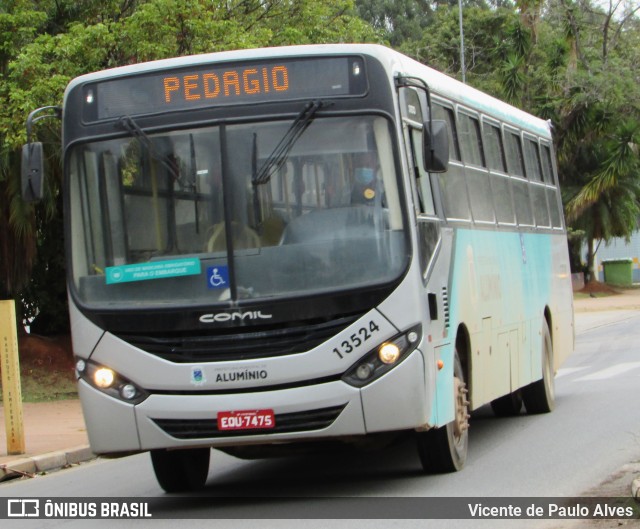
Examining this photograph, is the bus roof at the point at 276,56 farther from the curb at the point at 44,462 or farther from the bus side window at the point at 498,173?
the curb at the point at 44,462

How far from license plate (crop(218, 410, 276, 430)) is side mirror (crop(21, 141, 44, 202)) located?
6.76 feet

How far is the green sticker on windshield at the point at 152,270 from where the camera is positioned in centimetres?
848

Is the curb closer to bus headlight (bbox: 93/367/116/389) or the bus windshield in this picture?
bus headlight (bbox: 93/367/116/389)

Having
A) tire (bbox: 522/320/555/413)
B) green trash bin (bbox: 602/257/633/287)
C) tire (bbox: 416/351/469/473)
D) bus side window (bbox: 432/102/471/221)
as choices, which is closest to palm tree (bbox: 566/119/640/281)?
green trash bin (bbox: 602/257/633/287)

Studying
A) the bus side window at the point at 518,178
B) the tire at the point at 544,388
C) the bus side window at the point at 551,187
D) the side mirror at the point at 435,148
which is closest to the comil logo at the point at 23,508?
the side mirror at the point at 435,148

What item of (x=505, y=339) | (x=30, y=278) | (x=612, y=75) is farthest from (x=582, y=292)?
(x=505, y=339)

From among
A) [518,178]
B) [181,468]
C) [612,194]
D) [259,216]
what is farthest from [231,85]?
[612,194]

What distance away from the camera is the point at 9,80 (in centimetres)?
1858

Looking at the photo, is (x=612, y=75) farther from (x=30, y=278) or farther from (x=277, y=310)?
(x=277, y=310)

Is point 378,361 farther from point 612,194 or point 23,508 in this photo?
point 612,194

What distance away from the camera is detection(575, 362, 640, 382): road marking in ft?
61.4

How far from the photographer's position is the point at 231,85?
8.70 metres

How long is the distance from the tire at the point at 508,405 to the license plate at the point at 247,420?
6.30 m

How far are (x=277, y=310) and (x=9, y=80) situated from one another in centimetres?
1168
